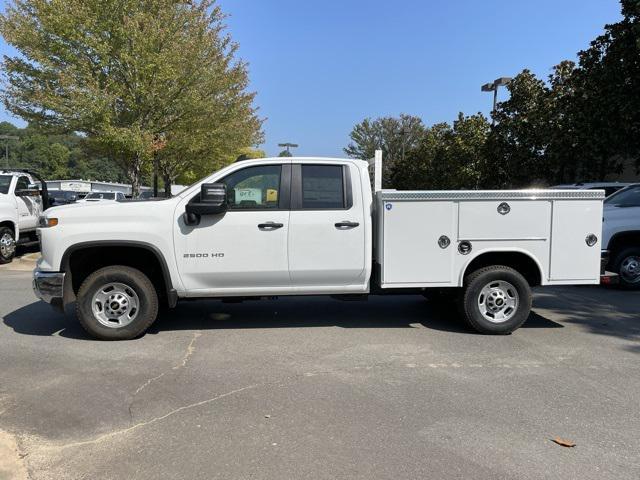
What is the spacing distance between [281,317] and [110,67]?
430 inches

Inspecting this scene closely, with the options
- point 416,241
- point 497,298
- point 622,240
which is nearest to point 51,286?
point 416,241

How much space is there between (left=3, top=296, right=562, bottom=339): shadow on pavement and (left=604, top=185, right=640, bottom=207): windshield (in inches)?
139

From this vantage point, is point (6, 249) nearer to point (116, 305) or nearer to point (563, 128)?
point (116, 305)

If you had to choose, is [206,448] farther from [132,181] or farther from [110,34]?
[132,181]

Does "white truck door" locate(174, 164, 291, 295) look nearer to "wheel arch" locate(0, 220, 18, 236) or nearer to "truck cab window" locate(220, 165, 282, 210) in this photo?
"truck cab window" locate(220, 165, 282, 210)

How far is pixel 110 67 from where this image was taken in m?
14.5

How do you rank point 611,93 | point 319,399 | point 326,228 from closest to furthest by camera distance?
point 319,399, point 326,228, point 611,93

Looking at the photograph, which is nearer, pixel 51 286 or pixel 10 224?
pixel 51 286

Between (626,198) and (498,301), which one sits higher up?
(626,198)

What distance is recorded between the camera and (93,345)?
571 cm

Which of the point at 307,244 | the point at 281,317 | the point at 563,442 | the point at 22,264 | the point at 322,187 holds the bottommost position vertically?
the point at 563,442

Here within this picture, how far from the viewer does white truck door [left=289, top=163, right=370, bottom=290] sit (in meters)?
5.84

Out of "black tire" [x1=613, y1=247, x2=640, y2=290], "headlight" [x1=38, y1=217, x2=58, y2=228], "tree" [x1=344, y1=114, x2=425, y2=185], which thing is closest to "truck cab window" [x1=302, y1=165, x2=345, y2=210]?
"headlight" [x1=38, y1=217, x2=58, y2=228]

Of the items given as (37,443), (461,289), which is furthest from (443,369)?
(37,443)
